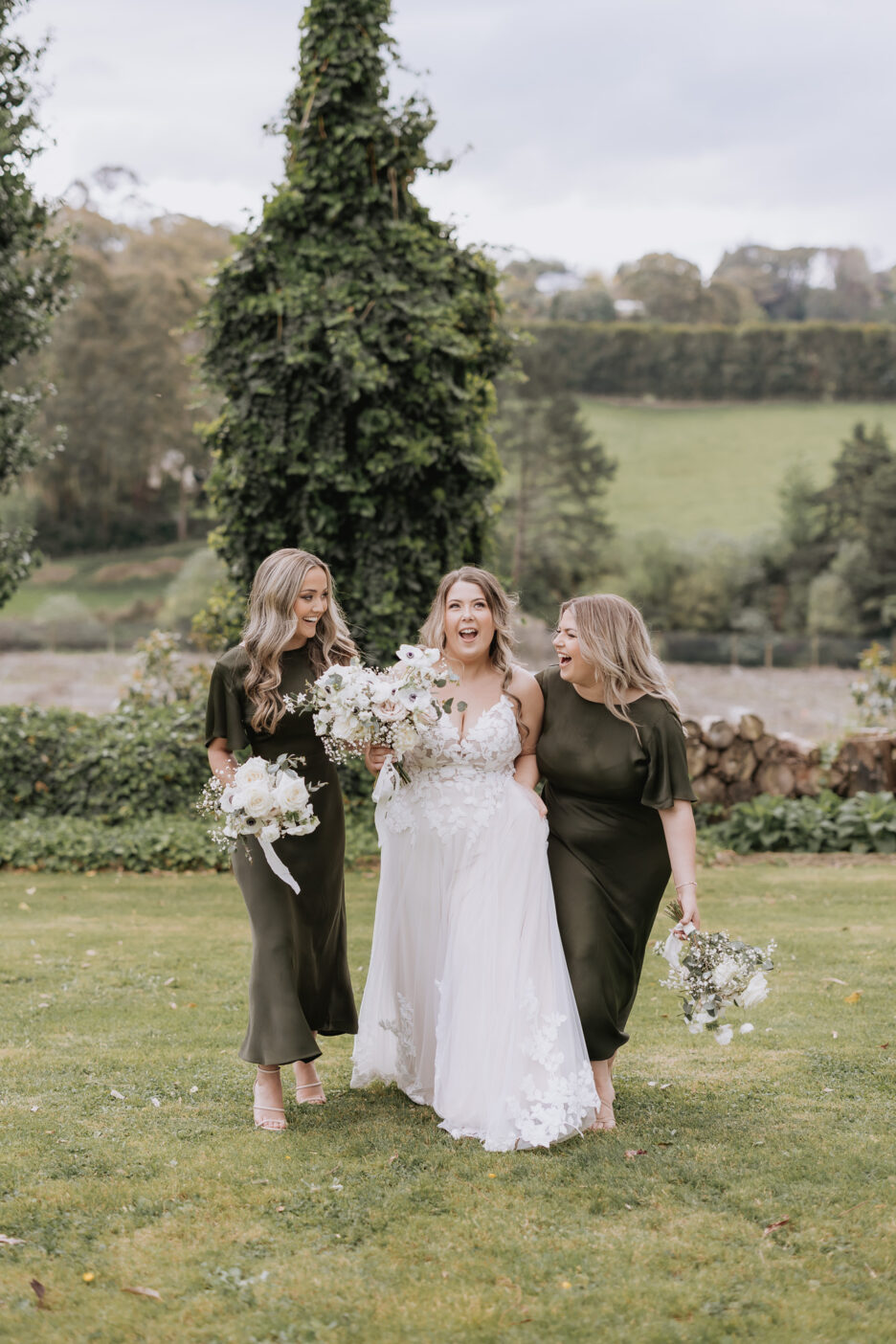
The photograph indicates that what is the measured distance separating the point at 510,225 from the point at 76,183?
864 inches

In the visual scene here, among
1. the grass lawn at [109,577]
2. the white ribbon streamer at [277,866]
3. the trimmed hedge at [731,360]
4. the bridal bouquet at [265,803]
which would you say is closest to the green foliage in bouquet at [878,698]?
the white ribbon streamer at [277,866]

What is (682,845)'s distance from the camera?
4.32 metres

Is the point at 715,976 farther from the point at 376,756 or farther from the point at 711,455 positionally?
the point at 711,455

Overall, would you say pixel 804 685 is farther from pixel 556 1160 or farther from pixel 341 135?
pixel 556 1160

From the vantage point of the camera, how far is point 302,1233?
11.4 ft

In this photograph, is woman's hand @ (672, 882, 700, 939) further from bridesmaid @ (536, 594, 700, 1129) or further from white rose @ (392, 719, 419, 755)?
white rose @ (392, 719, 419, 755)

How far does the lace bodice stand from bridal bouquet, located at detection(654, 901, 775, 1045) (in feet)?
2.90

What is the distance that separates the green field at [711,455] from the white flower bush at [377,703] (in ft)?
131

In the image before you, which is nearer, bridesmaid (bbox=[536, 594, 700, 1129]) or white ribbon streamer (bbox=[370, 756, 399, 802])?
bridesmaid (bbox=[536, 594, 700, 1129])

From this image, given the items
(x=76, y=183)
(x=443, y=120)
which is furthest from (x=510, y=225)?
(x=443, y=120)

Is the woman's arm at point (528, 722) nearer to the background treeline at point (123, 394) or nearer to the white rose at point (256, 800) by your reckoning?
the white rose at point (256, 800)

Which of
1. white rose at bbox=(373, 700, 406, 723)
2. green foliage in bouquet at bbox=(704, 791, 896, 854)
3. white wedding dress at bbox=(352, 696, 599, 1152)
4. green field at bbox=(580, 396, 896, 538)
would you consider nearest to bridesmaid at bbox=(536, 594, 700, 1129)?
white wedding dress at bbox=(352, 696, 599, 1152)

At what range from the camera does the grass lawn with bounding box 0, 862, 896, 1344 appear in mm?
3027

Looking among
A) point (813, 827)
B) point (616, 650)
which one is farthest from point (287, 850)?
Answer: point (813, 827)
